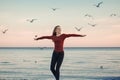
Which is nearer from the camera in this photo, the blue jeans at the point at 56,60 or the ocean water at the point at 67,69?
the blue jeans at the point at 56,60

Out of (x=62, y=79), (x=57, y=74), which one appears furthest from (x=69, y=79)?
(x=57, y=74)

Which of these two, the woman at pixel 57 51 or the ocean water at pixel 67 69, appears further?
the ocean water at pixel 67 69

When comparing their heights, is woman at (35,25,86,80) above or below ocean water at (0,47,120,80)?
above

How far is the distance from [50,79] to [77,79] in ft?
5.88

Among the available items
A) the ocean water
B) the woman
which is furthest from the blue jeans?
the ocean water

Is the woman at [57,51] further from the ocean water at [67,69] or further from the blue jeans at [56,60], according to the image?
the ocean water at [67,69]

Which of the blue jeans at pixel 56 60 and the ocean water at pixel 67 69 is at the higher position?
the blue jeans at pixel 56 60

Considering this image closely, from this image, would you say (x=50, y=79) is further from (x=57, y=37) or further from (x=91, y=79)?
(x=57, y=37)

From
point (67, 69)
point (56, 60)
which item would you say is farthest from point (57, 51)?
point (67, 69)

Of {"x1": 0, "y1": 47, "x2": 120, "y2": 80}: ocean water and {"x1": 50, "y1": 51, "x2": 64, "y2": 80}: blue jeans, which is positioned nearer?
{"x1": 50, "y1": 51, "x2": 64, "y2": 80}: blue jeans

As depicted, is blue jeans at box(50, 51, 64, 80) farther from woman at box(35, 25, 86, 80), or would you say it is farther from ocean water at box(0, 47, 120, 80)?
ocean water at box(0, 47, 120, 80)

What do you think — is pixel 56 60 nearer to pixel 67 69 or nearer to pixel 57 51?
pixel 57 51

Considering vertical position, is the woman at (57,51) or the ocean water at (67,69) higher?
the woman at (57,51)

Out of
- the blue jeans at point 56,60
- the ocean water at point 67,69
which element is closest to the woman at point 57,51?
the blue jeans at point 56,60
